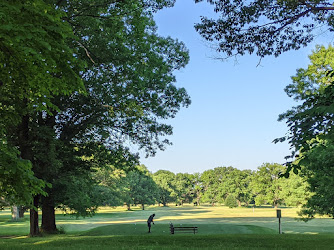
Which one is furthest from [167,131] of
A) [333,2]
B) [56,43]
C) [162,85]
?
[56,43]

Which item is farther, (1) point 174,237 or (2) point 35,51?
(1) point 174,237

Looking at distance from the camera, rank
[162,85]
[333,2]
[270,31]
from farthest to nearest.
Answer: [162,85] → [270,31] → [333,2]

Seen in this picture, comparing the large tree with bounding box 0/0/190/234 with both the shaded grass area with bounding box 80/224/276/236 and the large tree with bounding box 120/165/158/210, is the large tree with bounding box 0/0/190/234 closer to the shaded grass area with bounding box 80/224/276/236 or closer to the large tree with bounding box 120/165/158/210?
the shaded grass area with bounding box 80/224/276/236

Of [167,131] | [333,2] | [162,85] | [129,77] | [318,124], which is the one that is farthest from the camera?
[167,131]

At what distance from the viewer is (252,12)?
1345 centimetres

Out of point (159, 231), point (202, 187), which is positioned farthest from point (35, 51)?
point (202, 187)

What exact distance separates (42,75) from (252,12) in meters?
8.38

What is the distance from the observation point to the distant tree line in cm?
8090

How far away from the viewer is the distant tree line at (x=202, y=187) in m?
80.9

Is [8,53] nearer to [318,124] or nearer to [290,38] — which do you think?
[318,124]

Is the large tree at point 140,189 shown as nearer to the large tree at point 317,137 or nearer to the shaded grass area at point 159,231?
the shaded grass area at point 159,231

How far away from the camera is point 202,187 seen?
162375mm

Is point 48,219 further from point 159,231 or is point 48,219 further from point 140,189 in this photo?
Result: point 140,189

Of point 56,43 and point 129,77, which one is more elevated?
point 129,77
